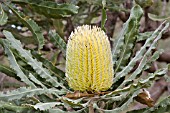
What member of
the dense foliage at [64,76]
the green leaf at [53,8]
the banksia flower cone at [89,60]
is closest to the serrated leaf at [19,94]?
the dense foliage at [64,76]

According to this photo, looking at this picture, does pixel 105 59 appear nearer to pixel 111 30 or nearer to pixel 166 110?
pixel 166 110

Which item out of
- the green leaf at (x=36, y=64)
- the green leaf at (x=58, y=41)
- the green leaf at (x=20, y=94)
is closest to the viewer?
the green leaf at (x=20, y=94)

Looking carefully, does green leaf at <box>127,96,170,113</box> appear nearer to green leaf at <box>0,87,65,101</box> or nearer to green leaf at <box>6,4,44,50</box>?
green leaf at <box>0,87,65,101</box>

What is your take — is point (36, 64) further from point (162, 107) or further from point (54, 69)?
point (162, 107)

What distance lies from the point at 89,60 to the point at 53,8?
502 millimetres

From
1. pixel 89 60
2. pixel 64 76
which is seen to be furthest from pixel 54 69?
pixel 89 60

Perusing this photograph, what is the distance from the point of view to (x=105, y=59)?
1365mm

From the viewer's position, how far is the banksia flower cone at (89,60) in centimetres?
133

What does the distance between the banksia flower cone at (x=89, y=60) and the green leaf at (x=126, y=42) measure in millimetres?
Result: 160

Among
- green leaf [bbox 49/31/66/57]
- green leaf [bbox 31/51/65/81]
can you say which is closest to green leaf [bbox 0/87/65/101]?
green leaf [bbox 31/51/65/81]

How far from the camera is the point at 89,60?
1.34m

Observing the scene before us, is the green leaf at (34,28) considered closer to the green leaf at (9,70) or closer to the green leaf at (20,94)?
→ the green leaf at (9,70)

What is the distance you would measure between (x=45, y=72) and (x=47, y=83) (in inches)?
1.9

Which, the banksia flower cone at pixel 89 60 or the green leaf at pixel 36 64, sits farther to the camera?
the green leaf at pixel 36 64
